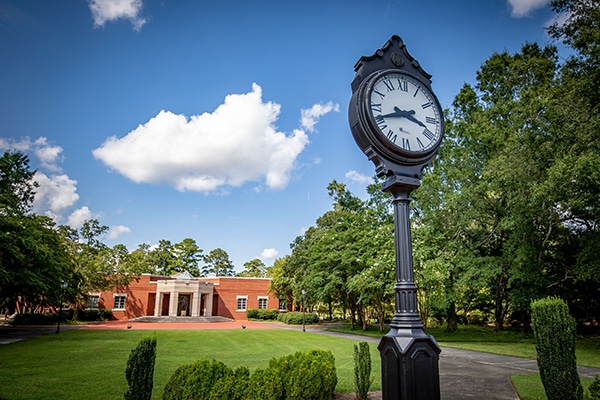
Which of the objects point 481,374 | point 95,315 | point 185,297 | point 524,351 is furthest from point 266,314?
point 481,374

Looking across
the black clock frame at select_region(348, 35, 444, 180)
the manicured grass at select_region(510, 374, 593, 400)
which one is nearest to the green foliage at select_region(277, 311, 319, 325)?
the manicured grass at select_region(510, 374, 593, 400)

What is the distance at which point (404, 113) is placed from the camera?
4121mm

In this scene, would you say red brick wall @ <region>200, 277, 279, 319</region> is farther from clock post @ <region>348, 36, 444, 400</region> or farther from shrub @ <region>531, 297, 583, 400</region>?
clock post @ <region>348, 36, 444, 400</region>

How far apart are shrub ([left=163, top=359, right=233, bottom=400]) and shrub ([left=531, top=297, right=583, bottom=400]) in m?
4.79

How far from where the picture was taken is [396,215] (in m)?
3.88

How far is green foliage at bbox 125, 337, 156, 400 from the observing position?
4547 mm

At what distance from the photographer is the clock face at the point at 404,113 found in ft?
13.0

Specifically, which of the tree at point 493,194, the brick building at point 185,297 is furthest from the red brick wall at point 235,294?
the tree at point 493,194

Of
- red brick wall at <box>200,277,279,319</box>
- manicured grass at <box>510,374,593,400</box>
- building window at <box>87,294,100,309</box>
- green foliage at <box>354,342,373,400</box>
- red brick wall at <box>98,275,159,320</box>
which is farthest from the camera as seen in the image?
red brick wall at <box>200,277,279,319</box>

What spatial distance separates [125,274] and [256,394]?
33.0m

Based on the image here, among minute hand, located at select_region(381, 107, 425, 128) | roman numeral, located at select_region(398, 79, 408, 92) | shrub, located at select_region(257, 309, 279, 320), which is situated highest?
roman numeral, located at select_region(398, 79, 408, 92)

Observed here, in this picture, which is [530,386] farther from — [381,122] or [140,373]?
[140,373]

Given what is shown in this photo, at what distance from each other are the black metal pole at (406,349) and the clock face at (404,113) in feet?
1.79

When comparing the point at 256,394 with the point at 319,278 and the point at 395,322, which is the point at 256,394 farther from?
the point at 319,278
